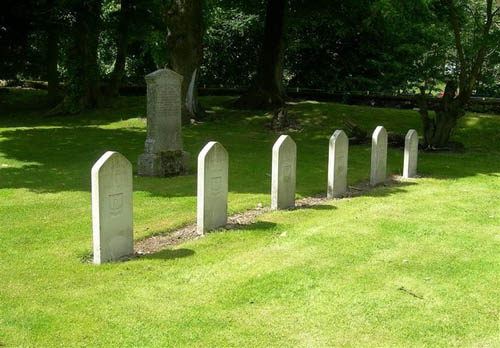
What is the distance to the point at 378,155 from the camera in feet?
41.5

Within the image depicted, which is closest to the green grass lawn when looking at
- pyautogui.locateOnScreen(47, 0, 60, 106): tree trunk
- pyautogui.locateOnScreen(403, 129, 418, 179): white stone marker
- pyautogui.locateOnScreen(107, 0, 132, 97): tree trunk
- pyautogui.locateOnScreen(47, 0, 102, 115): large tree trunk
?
pyautogui.locateOnScreen(403, 129, 418, 179): white stone marker

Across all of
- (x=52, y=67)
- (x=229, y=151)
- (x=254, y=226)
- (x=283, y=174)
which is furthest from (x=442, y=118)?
(x=52, y=67)

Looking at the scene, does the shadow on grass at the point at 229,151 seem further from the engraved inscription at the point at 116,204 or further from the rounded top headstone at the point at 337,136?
the engraved inscription at the point at 116,204

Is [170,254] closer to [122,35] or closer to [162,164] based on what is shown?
[162,164]

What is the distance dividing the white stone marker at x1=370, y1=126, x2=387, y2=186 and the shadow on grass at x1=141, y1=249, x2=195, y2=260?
6.23m

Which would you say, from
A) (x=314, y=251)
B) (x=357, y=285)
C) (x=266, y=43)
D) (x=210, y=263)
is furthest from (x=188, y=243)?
(x=266, y=43)

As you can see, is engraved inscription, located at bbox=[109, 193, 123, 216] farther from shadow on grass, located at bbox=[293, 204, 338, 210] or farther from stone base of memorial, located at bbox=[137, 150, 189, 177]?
stone base of memorial, located at bbox=[137, 150, 189, 177]

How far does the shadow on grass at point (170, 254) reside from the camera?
7359 mm

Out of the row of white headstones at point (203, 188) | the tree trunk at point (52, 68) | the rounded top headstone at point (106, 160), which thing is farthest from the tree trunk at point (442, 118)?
the tree trunk at point (52, 68)

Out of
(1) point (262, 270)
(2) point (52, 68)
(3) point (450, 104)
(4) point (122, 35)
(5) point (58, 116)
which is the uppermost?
(4) point (122, 35)

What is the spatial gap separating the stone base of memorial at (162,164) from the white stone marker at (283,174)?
13.6 ft

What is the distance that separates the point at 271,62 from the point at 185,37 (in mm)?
5425

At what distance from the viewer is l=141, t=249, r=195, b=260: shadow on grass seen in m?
7.36

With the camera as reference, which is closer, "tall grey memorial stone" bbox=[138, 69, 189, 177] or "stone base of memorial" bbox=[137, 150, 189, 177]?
"tall grey memorial stone" bbox=[138, 69, 189, 177]
